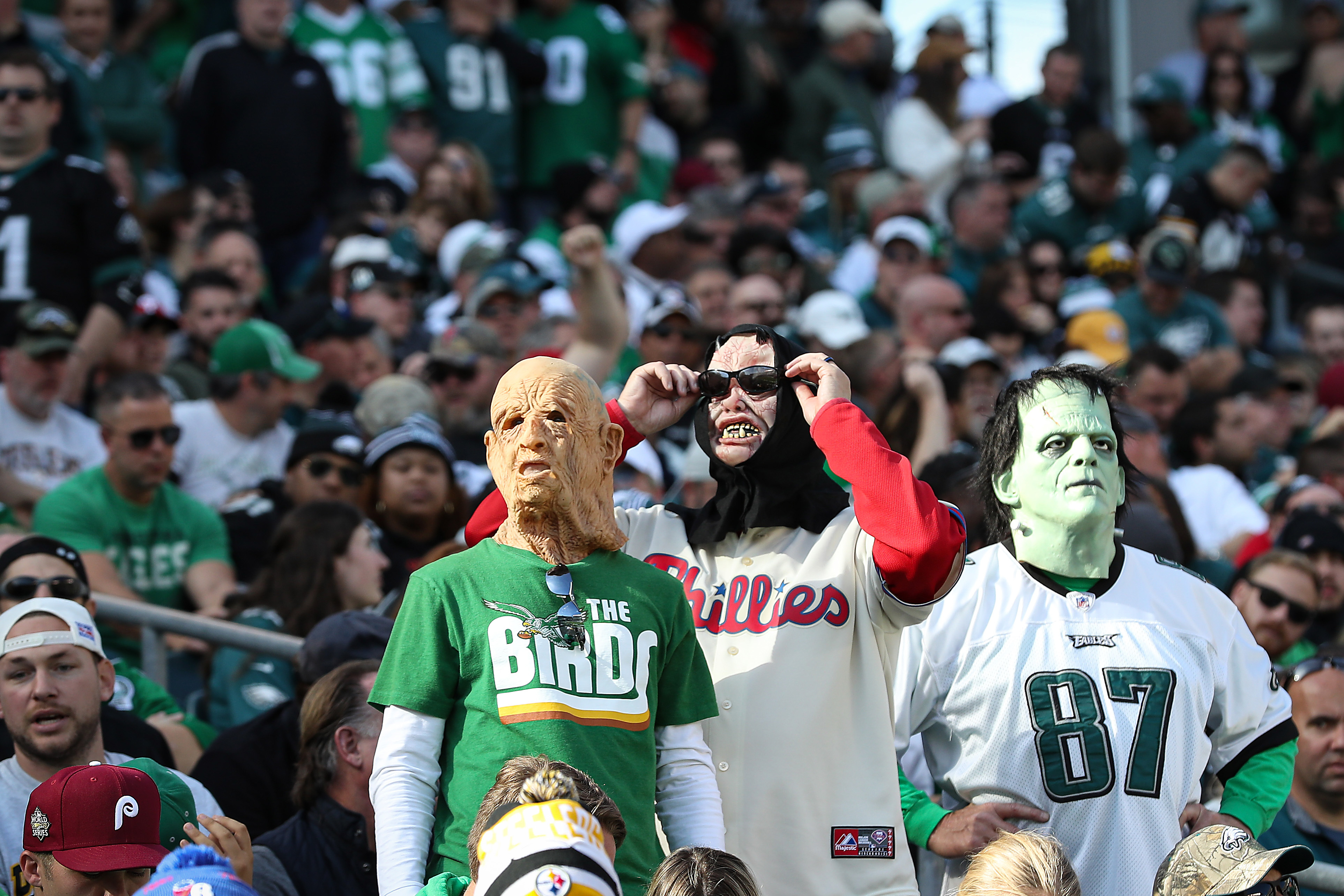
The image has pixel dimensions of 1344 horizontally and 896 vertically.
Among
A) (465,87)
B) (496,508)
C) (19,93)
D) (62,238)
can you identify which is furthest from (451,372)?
(496,508)

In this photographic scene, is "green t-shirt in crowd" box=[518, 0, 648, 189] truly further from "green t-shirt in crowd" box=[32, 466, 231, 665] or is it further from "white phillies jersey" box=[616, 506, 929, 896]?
"white phillies jersey" box=[616, 506, 929, 896]

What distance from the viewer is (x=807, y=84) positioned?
1298 centimetres

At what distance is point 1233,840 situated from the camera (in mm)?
3305

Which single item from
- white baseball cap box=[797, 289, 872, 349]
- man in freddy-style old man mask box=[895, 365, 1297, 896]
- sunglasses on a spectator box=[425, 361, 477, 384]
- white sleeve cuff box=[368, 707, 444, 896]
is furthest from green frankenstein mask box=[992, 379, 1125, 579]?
white baseball cap box=[797, 289, 872, 349]

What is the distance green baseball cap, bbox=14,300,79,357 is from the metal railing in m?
1.59

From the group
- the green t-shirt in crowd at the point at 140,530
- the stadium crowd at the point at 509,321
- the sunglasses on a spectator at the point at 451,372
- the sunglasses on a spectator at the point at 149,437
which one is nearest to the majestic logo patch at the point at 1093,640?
the stadium crowd at the point at 509,321

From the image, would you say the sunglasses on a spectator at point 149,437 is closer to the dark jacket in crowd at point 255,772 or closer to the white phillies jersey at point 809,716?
the dark jacket in crowd at point 255,772

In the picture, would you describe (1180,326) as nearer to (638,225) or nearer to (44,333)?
(638,225)

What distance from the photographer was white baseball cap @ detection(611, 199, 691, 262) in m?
10.3

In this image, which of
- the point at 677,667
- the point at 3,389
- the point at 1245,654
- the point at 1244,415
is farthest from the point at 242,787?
the point at 1244,415

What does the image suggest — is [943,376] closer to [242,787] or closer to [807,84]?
[242,787]

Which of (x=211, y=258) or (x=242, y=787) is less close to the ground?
(x=211, y=258)

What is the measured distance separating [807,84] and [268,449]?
6.86 meters

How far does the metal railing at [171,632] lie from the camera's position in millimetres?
5195
